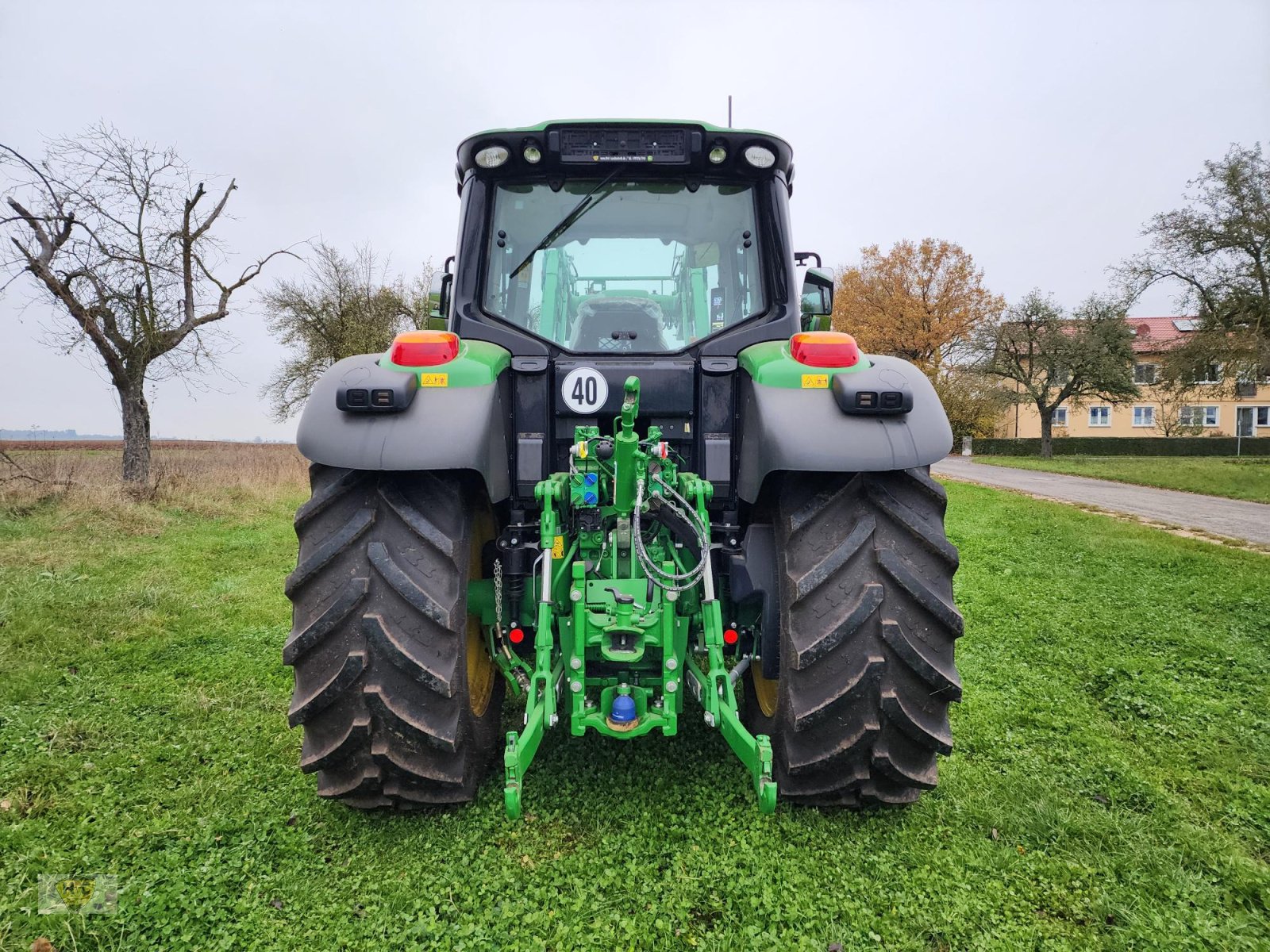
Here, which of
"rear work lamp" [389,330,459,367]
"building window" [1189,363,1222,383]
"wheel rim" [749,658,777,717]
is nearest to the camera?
"rear work lamp" [389,330,459,367]

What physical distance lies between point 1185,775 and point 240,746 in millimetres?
3735

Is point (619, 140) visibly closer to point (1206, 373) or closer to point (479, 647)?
point (479, 647)

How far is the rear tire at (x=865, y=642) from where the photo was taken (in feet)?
6.98

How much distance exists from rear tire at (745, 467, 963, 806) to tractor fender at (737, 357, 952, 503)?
0.46ft

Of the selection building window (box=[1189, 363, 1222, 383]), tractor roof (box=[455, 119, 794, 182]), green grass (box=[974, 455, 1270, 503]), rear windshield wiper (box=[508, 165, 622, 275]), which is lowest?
green grass (box=[974, 455, 1270, 503])

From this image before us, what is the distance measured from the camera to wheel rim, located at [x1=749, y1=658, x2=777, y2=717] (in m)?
2.66

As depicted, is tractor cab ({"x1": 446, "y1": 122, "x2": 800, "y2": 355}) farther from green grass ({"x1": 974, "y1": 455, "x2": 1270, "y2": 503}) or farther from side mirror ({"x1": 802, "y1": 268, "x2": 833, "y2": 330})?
green grass ({"x1": 974, "y1": 455, "x2": 1270, "y2": 503})

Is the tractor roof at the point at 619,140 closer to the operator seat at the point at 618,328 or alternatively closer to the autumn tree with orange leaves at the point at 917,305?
the operator seat at the point at 618,328

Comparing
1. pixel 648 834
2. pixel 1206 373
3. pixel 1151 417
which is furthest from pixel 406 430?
pixel 1151 417

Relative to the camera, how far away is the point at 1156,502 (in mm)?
12094

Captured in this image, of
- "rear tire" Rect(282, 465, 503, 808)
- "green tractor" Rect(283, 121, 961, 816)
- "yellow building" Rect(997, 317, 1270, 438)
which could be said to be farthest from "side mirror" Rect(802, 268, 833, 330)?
"yellow building" Rect(997, 317, 1270, 438)

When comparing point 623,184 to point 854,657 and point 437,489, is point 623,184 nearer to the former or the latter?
point 437,489

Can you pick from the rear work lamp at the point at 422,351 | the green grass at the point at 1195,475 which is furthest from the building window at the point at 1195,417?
the rear work lamp at the point at 422,351

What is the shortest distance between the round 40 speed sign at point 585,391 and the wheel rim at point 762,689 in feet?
3.61
